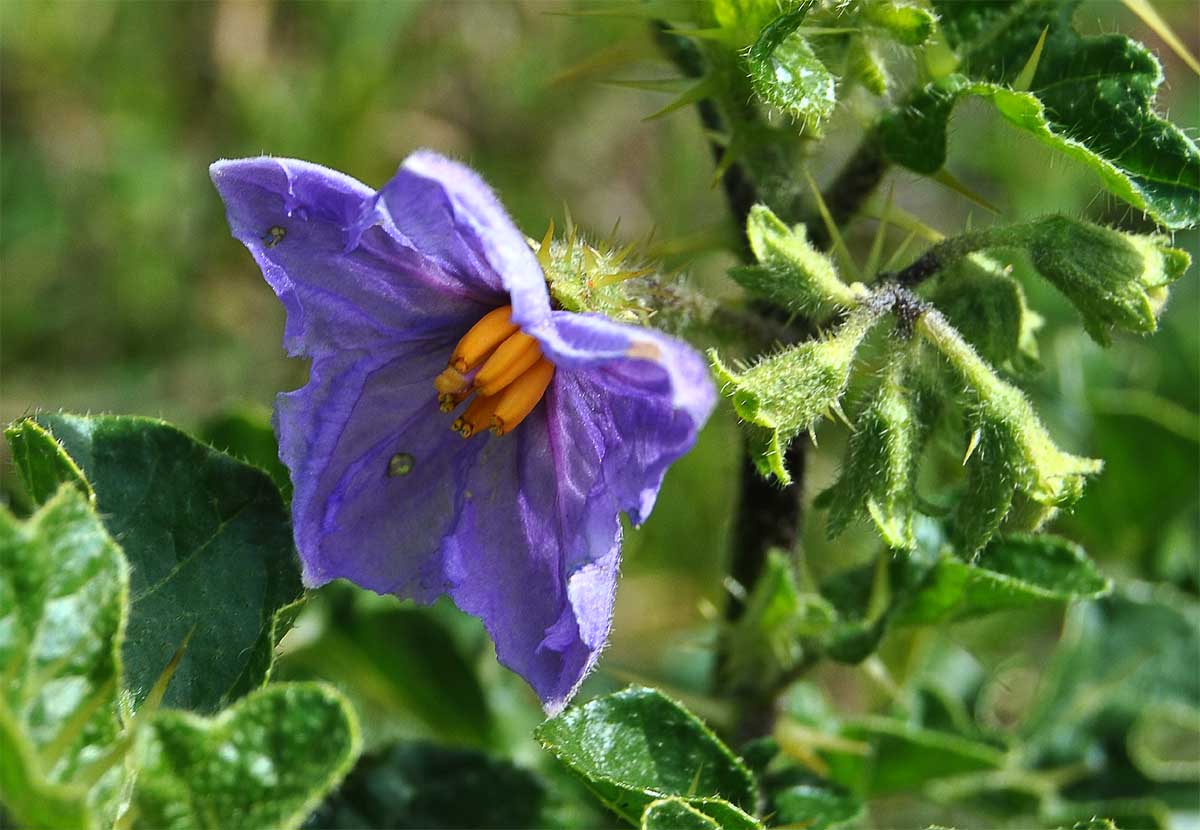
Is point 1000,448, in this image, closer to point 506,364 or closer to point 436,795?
point 506,364

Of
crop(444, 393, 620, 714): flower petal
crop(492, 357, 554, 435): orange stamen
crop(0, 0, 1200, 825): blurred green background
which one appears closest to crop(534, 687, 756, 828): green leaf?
crop(444, 393, 620, 714): flower petal

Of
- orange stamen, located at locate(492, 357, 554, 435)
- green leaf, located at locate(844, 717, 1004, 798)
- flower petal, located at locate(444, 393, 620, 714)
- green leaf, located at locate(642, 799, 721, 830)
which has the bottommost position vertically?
green leaf, located at locate(844, 717, 1004, 798)

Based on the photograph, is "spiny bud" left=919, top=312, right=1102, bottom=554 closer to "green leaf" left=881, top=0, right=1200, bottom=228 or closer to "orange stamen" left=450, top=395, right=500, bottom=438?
"green leaf" left=881, top=0, right=1200, bottom=228

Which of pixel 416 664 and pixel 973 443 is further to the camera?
pixel 416 664

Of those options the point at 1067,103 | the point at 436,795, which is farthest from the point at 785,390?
the point at 436,795

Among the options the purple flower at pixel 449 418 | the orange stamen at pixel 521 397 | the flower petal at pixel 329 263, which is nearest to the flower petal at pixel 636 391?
the purple flower at pixel 449 418

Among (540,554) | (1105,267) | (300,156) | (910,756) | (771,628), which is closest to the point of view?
(1105,267)
